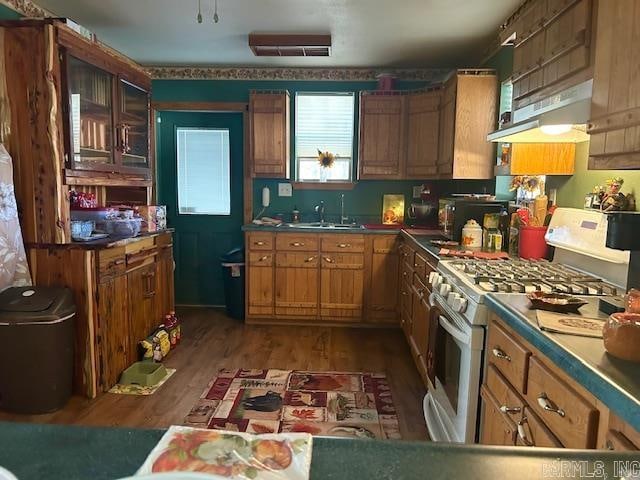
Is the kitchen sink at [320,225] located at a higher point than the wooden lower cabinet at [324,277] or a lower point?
higher

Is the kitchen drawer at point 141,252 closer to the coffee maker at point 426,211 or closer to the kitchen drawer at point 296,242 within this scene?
the kitchen drawer at point 296,242

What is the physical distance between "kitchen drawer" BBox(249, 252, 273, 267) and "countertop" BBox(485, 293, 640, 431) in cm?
290

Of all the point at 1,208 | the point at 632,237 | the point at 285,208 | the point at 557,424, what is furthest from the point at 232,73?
the point at 557,424

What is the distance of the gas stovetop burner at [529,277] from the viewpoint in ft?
5.96

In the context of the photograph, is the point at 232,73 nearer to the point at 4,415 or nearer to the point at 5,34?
the point at 5,34

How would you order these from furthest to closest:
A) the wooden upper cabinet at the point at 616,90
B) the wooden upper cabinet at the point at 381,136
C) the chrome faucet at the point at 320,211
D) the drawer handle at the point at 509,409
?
the chrome faucet at the point at 320,211 → the wooden upper cabinet at the point at 381,136 → the drawer handle at the point at 509,409 → the wooden upper cabinet at the point at 616,90

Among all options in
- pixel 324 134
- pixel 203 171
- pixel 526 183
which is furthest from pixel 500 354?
pixel 203 171

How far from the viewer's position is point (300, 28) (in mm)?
3467

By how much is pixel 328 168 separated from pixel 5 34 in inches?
113

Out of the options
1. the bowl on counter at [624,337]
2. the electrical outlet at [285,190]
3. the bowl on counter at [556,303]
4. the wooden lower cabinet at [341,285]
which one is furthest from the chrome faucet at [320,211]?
the bowl on counter at [624,337]

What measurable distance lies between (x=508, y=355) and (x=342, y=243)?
8.81ft

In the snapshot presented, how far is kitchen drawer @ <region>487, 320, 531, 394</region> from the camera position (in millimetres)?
1424

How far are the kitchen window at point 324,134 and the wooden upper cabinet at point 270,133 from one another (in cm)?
28

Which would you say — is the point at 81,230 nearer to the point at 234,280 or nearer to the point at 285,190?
the point at 234,280
